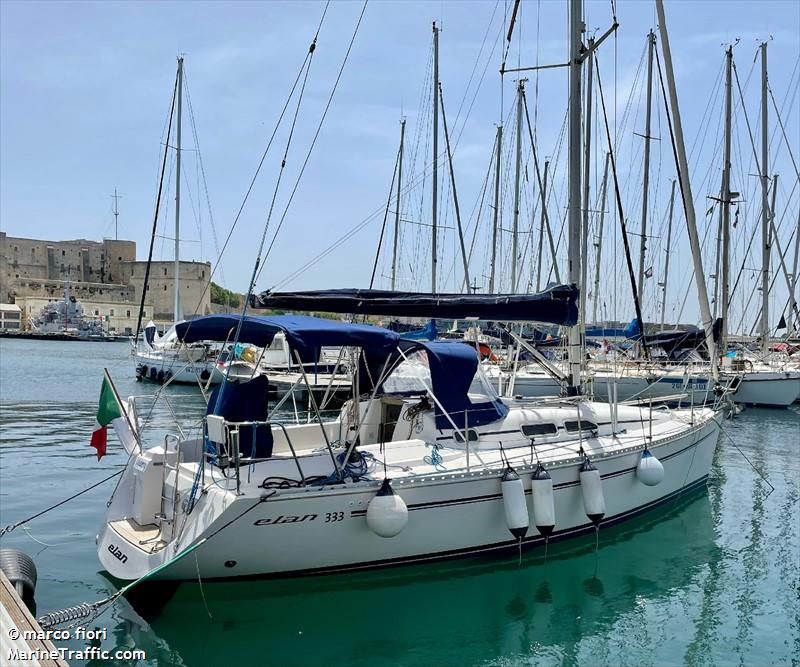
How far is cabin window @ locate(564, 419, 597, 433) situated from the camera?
1148 cm

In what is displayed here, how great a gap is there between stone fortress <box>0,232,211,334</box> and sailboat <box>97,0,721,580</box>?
9433 centimetres

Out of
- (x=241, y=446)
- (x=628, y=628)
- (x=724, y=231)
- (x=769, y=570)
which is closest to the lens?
(x=628, y=628)

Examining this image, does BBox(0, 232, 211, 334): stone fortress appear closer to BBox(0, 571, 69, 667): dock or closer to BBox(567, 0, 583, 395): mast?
BBox(567, 0, 583, 395): mast

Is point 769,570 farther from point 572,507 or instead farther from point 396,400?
point 396,400

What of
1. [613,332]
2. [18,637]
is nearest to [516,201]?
[613,332]

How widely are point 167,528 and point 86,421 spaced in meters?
15.8

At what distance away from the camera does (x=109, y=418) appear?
9.05 m

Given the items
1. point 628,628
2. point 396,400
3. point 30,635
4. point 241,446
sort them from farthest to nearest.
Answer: point 396,400, point 241,446, point 628,628, point 30,635

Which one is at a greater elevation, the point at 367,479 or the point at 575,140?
the point at 575,140

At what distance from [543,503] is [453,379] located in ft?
6.57

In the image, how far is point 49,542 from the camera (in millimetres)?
9992

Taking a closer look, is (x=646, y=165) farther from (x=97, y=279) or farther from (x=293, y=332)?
(x=97, y=279)

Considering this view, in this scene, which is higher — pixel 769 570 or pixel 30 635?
pixel 30 635

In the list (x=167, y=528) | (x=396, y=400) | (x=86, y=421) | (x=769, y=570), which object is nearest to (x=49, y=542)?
(x=167, y=528)
